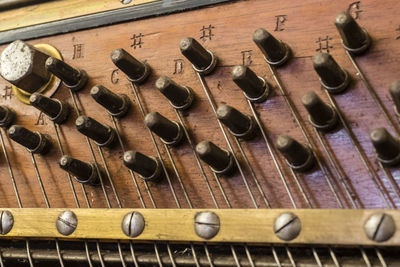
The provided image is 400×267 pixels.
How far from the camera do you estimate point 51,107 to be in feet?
7.41

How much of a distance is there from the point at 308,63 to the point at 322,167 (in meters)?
0.36

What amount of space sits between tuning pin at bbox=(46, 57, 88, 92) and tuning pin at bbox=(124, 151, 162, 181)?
46 cm

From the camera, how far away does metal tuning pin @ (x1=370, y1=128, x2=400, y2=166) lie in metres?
1.66

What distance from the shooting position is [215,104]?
2.09 metres

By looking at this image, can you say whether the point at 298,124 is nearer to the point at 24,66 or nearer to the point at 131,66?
the point at 131,66

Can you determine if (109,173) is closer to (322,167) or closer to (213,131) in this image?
(213,131)

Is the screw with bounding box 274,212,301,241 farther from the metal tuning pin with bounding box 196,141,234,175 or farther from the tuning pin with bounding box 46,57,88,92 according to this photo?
the tuning pin with bounding box 46,57,88,92

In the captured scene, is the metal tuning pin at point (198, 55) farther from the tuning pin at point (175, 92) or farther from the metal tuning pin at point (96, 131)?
the metal tuning pin at point (96, 131)

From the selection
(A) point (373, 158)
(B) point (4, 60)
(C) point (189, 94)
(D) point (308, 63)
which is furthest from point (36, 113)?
(A) point (373, 158)

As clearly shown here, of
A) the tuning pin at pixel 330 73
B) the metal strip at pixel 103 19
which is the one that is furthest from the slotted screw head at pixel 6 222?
the tuning pin at pixel 330 73


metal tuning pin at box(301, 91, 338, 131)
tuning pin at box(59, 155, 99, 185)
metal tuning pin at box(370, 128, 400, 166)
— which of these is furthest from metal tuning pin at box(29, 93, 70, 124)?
metal tuning pin at box(370, 128, 400, 166)

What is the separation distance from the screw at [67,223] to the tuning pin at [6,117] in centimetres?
55

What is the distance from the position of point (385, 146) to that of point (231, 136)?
0.54 m

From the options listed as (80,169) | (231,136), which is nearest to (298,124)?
Result: (231,136)
